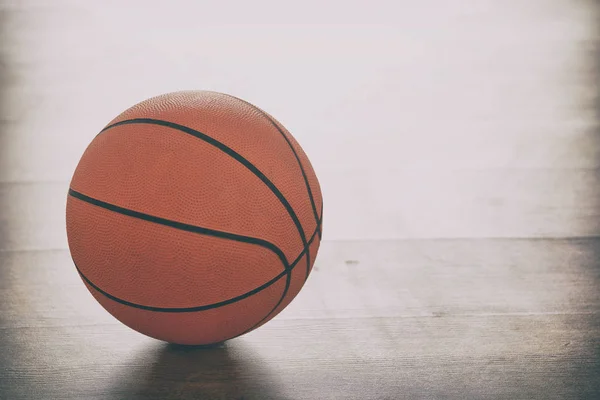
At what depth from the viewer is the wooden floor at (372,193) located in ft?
4.68

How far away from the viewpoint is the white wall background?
220cm

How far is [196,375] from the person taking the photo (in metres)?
1.40

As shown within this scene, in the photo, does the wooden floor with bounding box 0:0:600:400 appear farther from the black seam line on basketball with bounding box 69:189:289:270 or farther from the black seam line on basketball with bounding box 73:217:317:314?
the black seam line on basketball with bounding box 69:189:289:270

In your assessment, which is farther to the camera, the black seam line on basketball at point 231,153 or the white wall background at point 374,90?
the white wall background at point 374,90

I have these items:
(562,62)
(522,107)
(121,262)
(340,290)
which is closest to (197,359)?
(121,262)

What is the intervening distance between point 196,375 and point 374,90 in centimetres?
189

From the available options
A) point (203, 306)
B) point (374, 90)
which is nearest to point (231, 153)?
point (203, 306)

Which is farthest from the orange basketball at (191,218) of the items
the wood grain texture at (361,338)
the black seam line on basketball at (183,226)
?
the wood grain texture at (361,338)

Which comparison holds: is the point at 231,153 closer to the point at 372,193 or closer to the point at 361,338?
the point at 361,338

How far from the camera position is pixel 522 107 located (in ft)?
9.67

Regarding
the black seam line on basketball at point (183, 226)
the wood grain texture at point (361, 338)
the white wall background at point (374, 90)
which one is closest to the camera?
Answer: the black seam line on basketball at point (183, 226)

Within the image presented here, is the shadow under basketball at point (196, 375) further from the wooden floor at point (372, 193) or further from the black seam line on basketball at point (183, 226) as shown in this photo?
the black seam line on basketball at point (183, 226)

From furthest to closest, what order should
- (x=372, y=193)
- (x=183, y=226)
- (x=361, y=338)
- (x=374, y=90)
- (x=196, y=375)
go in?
(x=374, y=90) → (x=372, y=193) → (x=361, y=338) → (x=196, y=375) → (x=183, y=226)

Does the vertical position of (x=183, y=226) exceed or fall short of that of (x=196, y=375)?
it exceeds it
